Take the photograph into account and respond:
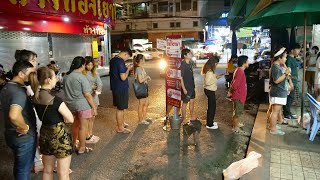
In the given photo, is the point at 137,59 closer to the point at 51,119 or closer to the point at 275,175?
the point at 51,119

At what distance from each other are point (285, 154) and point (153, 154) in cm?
250

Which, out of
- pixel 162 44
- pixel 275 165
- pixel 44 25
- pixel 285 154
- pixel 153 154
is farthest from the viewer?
pixel 44 25

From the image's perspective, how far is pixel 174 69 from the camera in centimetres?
641

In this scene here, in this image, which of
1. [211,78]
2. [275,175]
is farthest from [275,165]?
[211,78]

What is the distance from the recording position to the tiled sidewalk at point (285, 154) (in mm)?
4477

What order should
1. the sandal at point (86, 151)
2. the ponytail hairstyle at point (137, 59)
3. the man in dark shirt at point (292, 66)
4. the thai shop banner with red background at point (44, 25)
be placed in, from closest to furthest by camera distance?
the sandal at point (86, 151), the ponytail hairstyle at point (137, 59), the man in dark shirt at point (292, 66), the thai shop banner with red background at point (44, 25)

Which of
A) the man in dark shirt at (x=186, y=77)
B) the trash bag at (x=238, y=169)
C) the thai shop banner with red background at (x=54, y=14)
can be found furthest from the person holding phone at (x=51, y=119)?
the thai shop banner with red background at (x=54, y=14)

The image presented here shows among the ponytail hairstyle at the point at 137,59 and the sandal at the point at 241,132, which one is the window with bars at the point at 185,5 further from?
the sandal at the point at 241,132

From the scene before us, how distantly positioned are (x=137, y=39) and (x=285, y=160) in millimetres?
40066

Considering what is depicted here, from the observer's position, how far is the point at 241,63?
20.7 feet

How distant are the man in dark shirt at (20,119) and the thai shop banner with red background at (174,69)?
344 cm

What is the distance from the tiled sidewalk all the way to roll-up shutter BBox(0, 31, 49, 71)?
36.5 ft

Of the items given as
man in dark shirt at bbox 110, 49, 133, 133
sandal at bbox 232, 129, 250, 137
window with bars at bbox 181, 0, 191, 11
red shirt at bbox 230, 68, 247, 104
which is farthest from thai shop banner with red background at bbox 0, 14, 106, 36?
window with bars at bbox 181, 0, 191, 11

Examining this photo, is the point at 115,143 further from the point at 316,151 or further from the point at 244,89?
the point at 316,151
